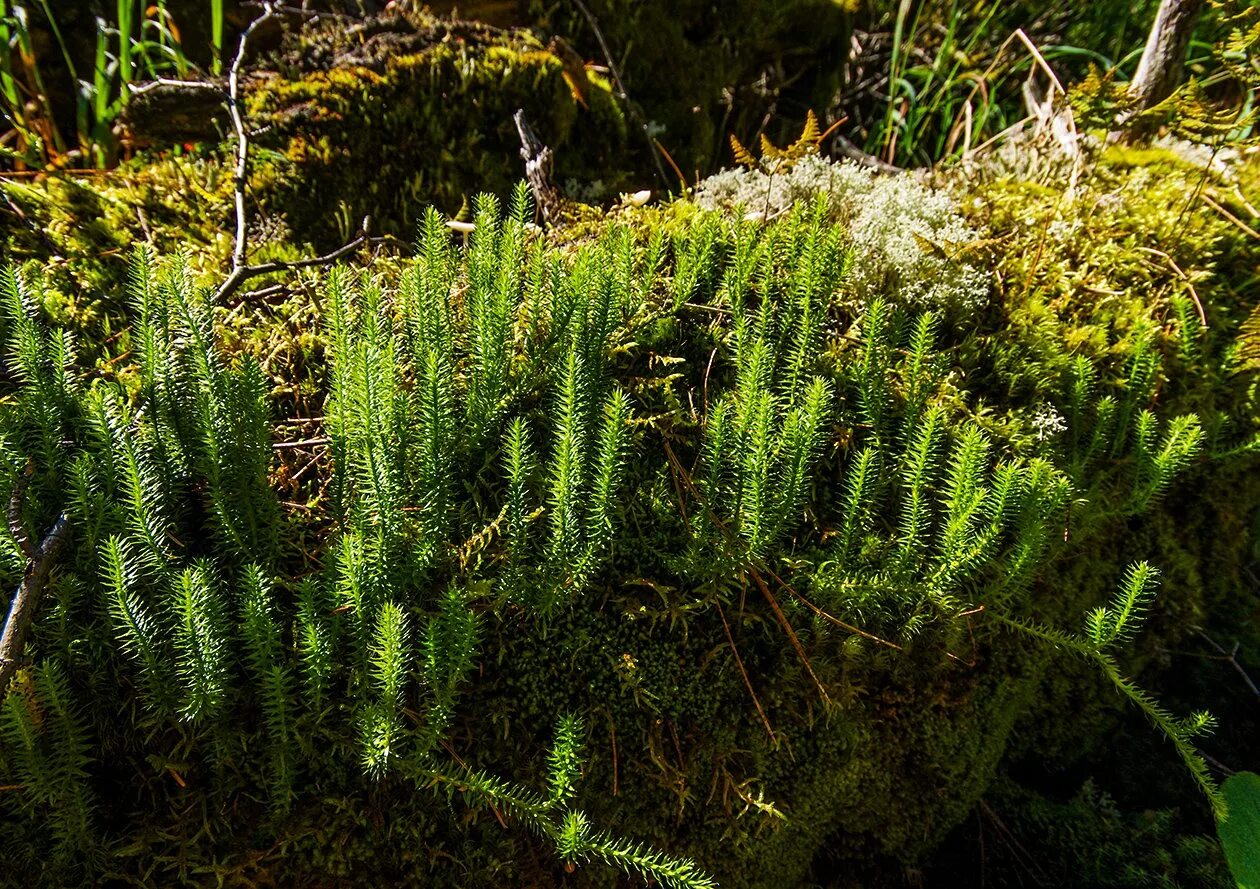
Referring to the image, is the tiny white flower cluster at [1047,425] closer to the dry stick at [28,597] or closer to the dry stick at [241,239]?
the dry stick at [241,239]

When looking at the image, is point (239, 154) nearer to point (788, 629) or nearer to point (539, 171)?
point (539, 171)

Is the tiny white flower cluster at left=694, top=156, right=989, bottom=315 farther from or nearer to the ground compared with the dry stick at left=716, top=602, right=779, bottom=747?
farther from the ground

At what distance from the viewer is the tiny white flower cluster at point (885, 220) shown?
2.43 meters

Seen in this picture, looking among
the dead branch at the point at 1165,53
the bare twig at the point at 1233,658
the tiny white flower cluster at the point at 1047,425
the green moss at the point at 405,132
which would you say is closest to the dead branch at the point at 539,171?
the green moss at the point at 405,132

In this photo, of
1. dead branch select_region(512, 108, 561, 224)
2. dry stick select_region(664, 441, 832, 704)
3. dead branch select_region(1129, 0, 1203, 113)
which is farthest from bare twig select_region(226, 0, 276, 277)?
dead branch select_region(1129, 0, 1203, 113)

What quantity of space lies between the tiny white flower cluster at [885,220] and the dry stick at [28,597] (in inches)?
74.5

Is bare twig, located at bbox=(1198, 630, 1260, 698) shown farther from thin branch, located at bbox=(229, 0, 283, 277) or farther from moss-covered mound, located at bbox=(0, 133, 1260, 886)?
thin branch, located at bbox=(229, 0, 283, 277)

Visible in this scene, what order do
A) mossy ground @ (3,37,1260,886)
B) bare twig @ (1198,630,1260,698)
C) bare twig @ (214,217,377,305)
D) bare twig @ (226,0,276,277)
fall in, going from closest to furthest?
mossy ground @ (3,37,1260,886)
bare twig @ (214,217,377,305)
bare twig @ (226,0,276,277)
bare twig @ (1198,630,1260,698)

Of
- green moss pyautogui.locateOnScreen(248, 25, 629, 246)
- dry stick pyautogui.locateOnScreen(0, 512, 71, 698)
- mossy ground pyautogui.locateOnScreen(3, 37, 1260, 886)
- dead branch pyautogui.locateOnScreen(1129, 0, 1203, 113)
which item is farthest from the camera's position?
dead branch pyautogui.locateOnScreen(1129, 0, 1203, 113)

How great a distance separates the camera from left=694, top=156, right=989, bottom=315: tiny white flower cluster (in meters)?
2.43

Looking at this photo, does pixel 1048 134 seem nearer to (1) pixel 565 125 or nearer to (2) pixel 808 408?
(1) pixel 565 125

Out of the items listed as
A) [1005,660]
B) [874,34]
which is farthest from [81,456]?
[874,34]

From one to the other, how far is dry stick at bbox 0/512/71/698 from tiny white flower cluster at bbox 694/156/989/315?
74.5 inches

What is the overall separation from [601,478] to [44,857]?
1.25 m
